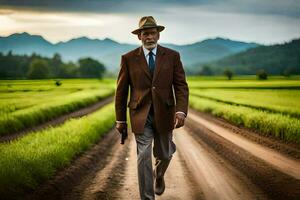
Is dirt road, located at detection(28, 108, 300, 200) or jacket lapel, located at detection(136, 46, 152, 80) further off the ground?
jacket lapel, located at detection(136, 46, 152, 80)

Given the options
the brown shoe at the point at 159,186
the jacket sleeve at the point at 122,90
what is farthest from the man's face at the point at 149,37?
the brown shoe at the point at 159,186

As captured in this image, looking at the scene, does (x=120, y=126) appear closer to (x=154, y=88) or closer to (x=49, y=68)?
(x=154, y=88)

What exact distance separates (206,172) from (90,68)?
163 meters

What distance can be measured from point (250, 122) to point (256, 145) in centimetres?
549

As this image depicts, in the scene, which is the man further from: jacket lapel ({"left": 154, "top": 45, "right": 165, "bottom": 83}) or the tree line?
the tree line

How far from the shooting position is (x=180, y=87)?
7.16 m

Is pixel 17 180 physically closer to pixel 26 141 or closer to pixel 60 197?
pixel 60 197

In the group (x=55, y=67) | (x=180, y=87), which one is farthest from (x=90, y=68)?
(x=180, y=87)

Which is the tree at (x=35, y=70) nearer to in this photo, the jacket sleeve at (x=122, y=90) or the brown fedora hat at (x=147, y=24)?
the jacket sleeve at (x=122, y=90)

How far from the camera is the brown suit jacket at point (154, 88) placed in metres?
6.97

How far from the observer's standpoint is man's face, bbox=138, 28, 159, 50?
6.88 metres

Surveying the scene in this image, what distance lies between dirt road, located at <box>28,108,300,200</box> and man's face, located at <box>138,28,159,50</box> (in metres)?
2.43

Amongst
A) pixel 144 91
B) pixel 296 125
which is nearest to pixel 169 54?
pixel 144 91

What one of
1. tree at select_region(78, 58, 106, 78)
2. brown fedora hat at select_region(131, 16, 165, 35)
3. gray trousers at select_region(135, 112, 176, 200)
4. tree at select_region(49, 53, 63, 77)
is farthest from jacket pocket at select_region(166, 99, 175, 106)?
tree at select_region(78, 58, 106, 78)
